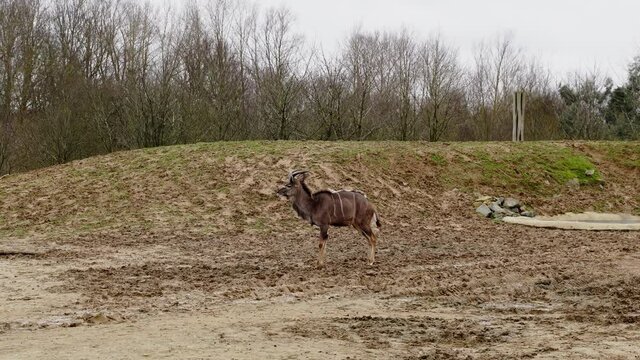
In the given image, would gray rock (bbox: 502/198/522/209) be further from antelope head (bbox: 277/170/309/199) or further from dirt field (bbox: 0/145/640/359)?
antelope head (bbox: 277/170/309/199)

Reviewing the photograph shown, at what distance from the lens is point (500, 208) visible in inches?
907

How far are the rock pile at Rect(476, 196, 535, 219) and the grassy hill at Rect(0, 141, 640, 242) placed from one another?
1.69 ft

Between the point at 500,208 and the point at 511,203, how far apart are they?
57 cm

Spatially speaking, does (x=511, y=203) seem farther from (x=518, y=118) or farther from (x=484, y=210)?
(x=518, y=118)

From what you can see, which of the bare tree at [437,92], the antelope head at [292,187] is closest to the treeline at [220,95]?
the bare tree at [437,92]

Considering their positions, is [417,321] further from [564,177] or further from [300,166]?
[564,177]

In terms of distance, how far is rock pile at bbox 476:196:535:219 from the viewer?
22709mm

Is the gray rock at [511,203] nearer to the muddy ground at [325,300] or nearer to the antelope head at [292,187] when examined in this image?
the muddy ground at [325,300]

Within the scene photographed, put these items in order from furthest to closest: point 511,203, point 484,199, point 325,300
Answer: point 484,199
point 511,203
point 325,300

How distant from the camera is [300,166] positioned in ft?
81.1

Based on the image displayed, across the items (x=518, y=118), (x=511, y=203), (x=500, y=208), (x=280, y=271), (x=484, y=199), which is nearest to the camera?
A: (x=280, y=271)

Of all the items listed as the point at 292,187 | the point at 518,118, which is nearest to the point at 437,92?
the point at 518,118

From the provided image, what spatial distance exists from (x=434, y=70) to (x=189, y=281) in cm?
2773

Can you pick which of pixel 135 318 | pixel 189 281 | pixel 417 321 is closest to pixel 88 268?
pixel 189 281
